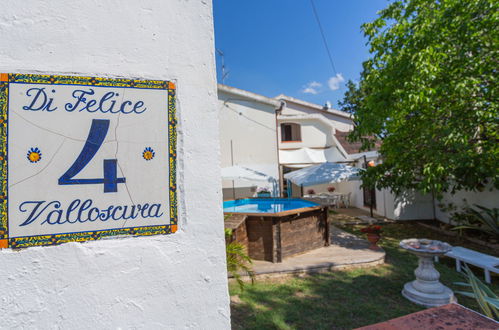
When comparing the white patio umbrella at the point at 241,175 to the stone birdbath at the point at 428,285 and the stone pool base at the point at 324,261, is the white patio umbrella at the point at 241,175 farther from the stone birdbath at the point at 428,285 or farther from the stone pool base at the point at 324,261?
the stone birdbath at the point at 428,285

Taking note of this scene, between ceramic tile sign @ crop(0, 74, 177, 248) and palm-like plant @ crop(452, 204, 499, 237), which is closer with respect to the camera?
ceramic tile sign @ crop(0, 74, 177, 248)

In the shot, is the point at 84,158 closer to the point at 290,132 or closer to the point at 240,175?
the point at 240,175

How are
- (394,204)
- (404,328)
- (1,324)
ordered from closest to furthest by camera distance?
(1,324), (404,328), (394,204)

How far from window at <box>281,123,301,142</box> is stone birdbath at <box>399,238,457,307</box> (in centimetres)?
1769

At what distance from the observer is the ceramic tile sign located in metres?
1.89

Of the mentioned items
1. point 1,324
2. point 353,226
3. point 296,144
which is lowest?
point 353,226

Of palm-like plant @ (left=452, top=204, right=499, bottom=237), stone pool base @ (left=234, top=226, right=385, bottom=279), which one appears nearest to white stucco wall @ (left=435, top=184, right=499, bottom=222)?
palm-like plant @ (left=452, top=204, right=499, bottom=237)

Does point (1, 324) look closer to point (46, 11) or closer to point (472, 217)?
point (46, 11)

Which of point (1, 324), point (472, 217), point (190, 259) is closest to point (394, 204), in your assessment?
point (472, 217)

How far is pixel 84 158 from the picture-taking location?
200cm

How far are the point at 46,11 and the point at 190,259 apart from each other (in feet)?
6.96

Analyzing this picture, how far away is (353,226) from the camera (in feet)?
44.8

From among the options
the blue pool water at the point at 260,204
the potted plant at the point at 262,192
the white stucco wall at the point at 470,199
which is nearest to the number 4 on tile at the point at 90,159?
the blue pool water at the point at 260,204

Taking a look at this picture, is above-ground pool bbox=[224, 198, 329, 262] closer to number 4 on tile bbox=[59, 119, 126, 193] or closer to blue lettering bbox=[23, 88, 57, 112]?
number 4 on tile bbox=[59, 119, 126, 193]
